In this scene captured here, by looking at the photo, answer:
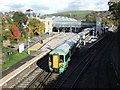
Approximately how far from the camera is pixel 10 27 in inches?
1656

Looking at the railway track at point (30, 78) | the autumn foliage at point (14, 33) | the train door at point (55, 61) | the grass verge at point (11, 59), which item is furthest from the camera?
the autumn foliage at point (14, 33)

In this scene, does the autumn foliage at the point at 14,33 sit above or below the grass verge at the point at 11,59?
above

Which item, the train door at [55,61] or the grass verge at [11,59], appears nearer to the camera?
the train door at [55,61]

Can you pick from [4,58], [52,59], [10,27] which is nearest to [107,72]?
[52,59]

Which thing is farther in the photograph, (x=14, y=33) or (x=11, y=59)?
(x=14, y=33)

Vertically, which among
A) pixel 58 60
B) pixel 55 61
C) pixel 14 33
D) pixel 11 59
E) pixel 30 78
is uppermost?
pixel 14 33

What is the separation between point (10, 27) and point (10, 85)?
28225 millimetres

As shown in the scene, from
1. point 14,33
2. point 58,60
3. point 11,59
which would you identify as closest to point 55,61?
point 58,60

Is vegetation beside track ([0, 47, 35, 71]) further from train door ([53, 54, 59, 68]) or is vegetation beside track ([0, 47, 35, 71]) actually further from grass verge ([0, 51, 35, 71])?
train door ([53, 54, 59, 68])

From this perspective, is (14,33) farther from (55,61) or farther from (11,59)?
(55,61)

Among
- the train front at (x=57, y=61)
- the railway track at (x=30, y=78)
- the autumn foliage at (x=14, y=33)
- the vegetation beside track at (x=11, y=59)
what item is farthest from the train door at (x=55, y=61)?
the autumn foliage at (x=14, y=33)

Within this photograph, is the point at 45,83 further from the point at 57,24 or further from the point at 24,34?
the point at 57,24

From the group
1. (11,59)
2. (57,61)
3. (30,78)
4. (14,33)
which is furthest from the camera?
(14,33)

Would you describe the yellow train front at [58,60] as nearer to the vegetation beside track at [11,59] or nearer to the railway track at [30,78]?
the railway track at [30,78]
